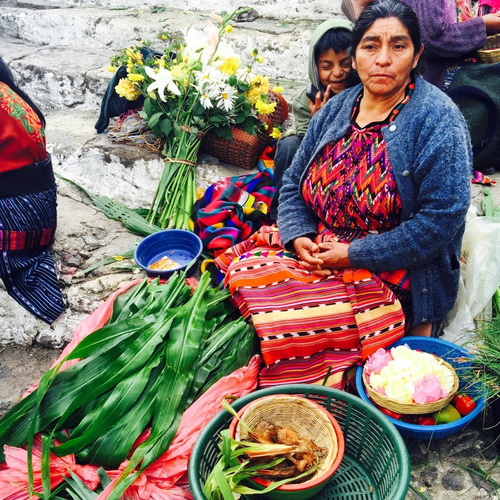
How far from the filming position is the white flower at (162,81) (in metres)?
3.40

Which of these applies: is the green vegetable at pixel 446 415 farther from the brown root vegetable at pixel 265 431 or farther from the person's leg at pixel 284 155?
the person's leg at pixel 284 155

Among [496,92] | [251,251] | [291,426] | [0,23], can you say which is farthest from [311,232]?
[0,23]

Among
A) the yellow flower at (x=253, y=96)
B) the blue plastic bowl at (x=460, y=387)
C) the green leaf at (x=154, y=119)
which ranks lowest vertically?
the blue plastic bowl at (x=460, y=387)

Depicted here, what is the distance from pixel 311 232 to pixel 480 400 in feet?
3.33

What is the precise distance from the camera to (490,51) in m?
3.03

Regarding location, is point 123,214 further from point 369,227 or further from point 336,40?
point 369,227

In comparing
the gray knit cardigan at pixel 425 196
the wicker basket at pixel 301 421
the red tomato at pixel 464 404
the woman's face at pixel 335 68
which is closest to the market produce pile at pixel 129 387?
the wicker basket at pixel 301 421

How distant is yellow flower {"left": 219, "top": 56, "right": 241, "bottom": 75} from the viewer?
134 inches

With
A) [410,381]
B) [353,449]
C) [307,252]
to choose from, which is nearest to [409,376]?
[410,381]

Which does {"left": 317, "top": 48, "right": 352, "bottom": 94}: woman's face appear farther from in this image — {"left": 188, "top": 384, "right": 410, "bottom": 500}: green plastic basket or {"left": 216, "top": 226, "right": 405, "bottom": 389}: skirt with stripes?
{"left": 188, "top": 384, "right": 410, "bottom": 500}: green plastic basket

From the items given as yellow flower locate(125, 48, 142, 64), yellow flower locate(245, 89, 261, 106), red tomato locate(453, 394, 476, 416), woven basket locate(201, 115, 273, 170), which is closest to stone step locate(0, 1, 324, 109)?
woven basket locate(201, 115, 273, 170)

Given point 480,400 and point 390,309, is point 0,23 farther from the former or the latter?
point 480,400

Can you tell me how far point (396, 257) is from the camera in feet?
6.75

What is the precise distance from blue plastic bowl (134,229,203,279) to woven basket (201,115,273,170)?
3.04ft
